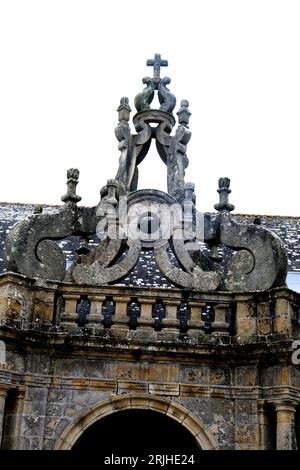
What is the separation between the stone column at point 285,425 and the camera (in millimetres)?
7902

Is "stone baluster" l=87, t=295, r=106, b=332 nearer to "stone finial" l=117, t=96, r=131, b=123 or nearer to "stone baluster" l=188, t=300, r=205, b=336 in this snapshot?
"stone baluster" l=188, t=300, r=205, b=336

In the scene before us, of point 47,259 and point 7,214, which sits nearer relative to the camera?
point 47,259

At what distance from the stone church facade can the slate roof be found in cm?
406

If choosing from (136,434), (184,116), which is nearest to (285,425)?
(136,434)

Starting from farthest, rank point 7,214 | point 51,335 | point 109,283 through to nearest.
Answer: point 7,214 < point 109,283 < point 51,335

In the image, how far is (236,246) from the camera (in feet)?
30.2

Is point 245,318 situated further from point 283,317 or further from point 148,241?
point 148,241

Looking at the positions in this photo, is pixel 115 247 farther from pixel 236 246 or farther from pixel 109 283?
pixel 236 246

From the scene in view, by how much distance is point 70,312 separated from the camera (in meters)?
8.61

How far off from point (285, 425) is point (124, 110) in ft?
15.7

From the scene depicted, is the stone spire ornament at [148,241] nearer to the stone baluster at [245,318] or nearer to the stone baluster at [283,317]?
the stone baluster at [245,318]
